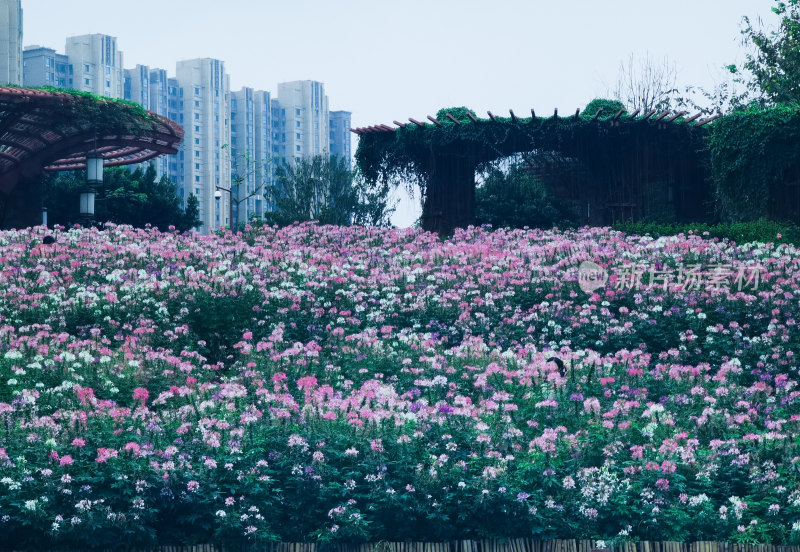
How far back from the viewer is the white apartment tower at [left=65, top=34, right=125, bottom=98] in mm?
98812

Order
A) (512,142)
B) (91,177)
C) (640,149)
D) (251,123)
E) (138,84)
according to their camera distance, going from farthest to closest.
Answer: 1. (251,123)
2. (138,84)
3. (640,149)
4. (512,142)
5. (91,177)

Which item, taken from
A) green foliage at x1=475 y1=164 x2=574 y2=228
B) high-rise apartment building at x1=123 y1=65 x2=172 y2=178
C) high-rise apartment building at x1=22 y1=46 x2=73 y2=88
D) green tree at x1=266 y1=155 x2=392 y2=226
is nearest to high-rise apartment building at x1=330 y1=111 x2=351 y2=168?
high-rise apartment building at x1=123 y1=65 x2=172 y2=178

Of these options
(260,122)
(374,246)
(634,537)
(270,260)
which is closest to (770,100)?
(374,246)

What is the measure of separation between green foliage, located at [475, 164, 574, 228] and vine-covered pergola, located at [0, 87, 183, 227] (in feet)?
34.4

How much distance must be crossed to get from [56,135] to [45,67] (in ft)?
254

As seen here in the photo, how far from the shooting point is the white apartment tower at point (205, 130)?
10269cm

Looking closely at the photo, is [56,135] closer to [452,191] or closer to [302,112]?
[452,191]

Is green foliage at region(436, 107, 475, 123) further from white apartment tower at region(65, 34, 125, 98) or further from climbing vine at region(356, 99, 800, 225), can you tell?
white apartment tower at region(65, 34, 125, 98)

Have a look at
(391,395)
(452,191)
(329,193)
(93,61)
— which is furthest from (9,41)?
(391,395)

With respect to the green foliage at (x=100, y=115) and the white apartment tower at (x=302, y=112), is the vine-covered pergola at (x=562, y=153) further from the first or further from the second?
the white apartment tower at (x=302, y=112)

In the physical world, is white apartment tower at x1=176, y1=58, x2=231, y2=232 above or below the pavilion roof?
above

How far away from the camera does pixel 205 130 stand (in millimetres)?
105875

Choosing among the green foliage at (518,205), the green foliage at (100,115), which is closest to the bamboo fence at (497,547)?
the green foliage at (100,115)

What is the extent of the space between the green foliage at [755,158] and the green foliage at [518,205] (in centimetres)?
692
